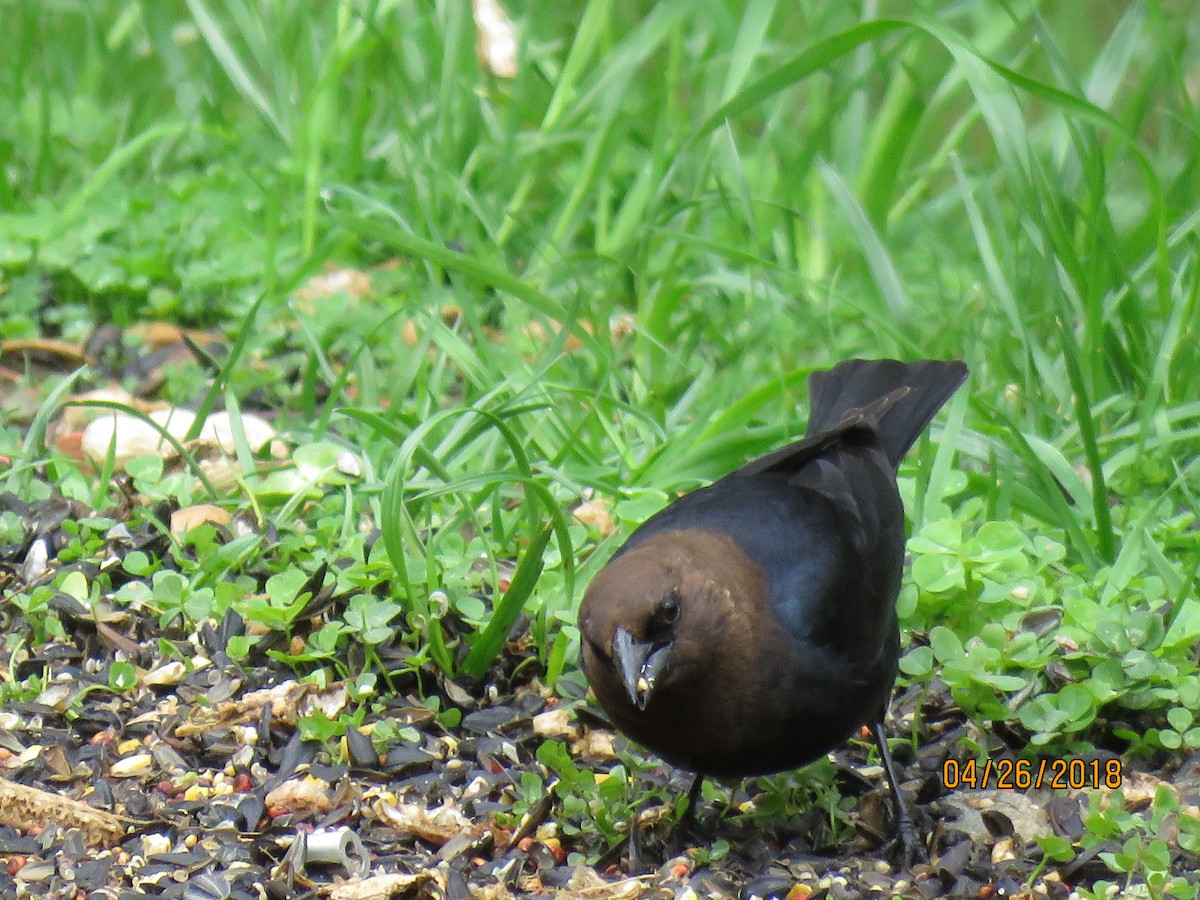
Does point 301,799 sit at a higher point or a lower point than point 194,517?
lower

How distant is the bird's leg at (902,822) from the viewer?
9.44 ft

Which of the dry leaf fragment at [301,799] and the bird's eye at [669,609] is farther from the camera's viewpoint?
the dry leaf fragment at [301,799]

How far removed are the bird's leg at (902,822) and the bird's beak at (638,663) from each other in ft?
1.98

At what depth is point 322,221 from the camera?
506 cm

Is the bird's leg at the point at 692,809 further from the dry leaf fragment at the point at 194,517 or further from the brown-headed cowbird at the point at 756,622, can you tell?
the dry leaf fragment at the point at 194,517

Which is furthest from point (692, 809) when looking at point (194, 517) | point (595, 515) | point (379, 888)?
point (194, 517)

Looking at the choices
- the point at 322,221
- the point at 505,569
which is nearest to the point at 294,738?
the point at 505,569

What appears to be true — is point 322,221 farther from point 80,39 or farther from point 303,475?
point 80,39

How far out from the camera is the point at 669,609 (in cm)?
272

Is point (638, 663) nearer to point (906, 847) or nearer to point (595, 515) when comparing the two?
point (906, 847)

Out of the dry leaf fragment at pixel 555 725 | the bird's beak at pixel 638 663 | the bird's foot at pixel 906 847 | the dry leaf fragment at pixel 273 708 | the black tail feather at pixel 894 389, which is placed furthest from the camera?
the black tail feather at pixel 894 389
